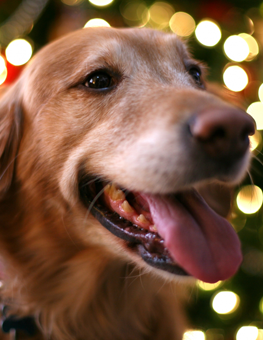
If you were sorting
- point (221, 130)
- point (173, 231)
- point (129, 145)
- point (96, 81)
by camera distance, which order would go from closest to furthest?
1. point (221, 130)
2. point (173, 231)
3. point (129, 145)
4. point (96, 81)

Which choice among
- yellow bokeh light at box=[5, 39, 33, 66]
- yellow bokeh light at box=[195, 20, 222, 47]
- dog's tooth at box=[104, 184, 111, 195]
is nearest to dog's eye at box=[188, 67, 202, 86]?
yellow bokeh light at box=[195, 20, 222, 47]

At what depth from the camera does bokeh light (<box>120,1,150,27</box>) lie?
2553 mm

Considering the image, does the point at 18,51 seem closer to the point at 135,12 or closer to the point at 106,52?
the point at 135,12

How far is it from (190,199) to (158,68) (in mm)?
720

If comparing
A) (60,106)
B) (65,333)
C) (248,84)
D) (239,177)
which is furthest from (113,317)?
(248,84)

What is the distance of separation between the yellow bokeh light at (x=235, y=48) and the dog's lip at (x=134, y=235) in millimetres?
1616

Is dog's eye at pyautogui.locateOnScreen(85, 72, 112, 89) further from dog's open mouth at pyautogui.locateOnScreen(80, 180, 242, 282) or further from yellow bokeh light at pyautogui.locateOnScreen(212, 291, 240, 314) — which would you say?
yellow bokeh light at pyautogui.locateOnScreen(212, 291, 240, 314)

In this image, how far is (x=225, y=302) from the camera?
102 inches

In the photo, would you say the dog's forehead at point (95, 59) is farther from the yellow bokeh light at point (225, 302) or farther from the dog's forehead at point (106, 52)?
the yellow bokeh light at point (225, 302)

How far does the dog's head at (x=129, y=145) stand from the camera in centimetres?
108

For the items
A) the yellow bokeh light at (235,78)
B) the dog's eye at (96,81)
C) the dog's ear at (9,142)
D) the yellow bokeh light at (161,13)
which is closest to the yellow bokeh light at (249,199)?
the yellow bokeh light at (235,78)

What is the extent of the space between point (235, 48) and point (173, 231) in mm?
1840

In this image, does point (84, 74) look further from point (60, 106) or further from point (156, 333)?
point (156, 333)

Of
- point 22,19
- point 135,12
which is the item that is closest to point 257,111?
point 135,12
